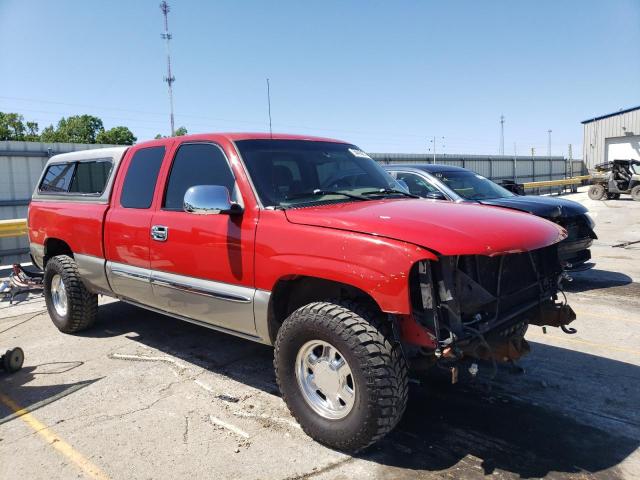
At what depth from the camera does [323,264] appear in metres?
3.00

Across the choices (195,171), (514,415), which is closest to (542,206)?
(514,415)

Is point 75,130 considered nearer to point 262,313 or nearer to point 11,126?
point 11,126

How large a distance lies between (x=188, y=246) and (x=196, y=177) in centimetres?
60

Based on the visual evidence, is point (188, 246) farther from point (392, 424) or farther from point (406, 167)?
point (406, 167)

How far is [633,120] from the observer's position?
34031 millimetres

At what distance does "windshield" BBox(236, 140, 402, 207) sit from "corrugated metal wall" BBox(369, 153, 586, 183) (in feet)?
56.5

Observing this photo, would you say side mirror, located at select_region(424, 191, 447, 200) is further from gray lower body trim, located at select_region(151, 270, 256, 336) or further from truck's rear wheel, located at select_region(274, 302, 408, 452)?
truck's rear wheel, located at select_region(274, 302, 408, 452)

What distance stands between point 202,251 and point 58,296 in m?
3.00

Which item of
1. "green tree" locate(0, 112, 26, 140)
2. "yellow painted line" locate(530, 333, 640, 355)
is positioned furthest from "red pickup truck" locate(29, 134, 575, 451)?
"green tree" locate(0, 112, 26, 140)

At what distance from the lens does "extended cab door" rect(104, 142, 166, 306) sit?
4379 millimetres

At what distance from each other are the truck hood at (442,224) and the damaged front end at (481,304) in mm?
149

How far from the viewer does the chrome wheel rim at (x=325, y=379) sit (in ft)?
9.96

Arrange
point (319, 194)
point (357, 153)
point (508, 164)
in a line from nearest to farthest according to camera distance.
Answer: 1. point (319, 194)
2. point (357, 153)
3. point (508, 164)

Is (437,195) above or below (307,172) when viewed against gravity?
below
